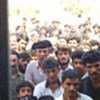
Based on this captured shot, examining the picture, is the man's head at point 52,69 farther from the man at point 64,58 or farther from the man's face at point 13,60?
the man's face at point 13,60

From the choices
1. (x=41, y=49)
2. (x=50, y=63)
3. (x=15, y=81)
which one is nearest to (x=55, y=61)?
(x=50, y=63)

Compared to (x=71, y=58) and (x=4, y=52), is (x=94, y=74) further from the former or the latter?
(x=4, y=52)

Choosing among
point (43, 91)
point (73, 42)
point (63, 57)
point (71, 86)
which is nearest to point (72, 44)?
point (73, 42)

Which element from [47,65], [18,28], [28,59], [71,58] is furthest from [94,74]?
[18,28]

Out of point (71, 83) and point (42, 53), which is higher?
point (42, 53)

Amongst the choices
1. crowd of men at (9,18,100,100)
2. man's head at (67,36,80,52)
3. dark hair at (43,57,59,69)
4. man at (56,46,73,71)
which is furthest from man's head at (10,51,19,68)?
man's head at (67,36,80,52)

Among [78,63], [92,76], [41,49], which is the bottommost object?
[92,76]

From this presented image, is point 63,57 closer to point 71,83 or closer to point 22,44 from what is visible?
point 71,83

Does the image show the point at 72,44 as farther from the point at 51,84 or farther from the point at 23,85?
the point at 23,85

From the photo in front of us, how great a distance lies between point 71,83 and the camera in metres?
2.25

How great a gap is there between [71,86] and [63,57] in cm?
24

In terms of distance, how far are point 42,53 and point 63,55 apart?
169mm

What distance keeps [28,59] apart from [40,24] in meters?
0.30

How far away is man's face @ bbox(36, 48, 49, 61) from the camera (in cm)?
227
